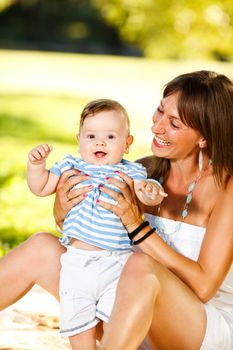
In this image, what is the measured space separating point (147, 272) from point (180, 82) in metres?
0.91

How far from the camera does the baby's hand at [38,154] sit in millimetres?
3230

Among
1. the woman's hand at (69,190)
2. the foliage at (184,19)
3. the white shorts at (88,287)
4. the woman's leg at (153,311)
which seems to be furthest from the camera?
the foliage at (184,19)

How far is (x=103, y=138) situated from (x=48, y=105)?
13.1 meters

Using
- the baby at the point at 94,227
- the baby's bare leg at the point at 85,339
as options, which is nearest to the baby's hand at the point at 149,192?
the baby at the point at 94,227

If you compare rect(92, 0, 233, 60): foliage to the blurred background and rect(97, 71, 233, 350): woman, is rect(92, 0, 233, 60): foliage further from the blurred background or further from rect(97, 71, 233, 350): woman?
rect(97, 71, 233, 350): woman

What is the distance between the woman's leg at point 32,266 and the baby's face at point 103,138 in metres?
0.37

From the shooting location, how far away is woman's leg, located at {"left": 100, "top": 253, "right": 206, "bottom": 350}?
2867mm

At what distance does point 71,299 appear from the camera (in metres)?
3.14

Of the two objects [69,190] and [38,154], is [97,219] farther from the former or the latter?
[38,154]

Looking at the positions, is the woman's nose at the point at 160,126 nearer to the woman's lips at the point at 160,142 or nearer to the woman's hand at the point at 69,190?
the woman's lips at the point at 160,142

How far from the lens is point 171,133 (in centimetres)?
341

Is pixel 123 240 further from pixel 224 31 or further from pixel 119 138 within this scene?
pixel 224 31

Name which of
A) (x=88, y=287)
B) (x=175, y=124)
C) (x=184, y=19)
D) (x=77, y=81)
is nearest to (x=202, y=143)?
(x=175, y=124)

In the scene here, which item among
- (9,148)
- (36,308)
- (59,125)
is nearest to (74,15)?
(59,125)
